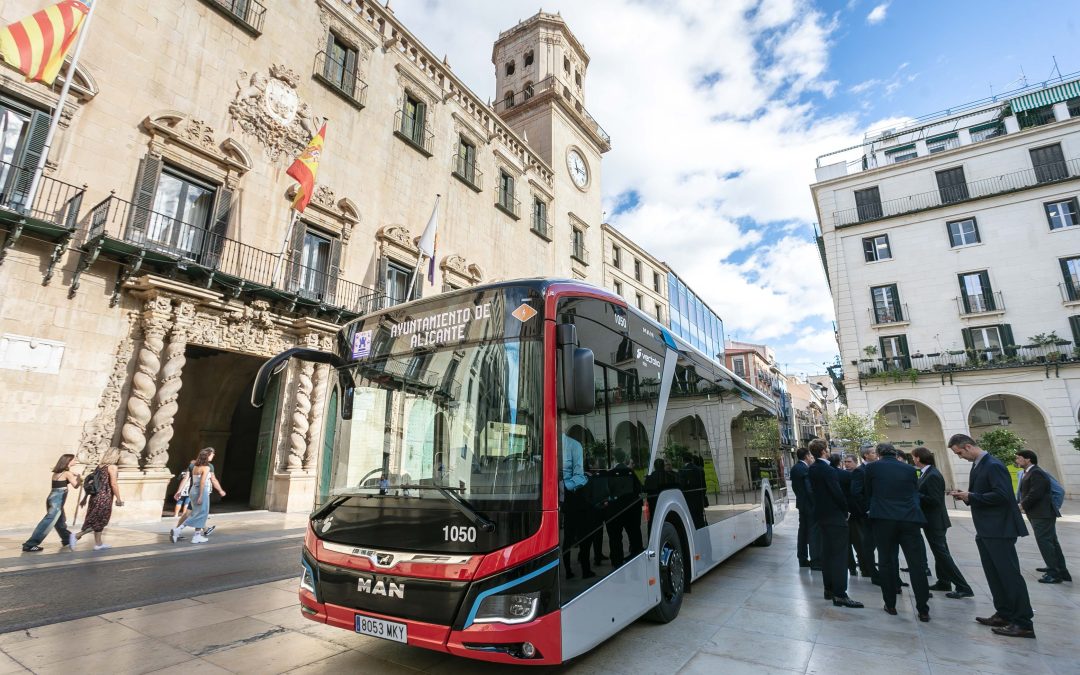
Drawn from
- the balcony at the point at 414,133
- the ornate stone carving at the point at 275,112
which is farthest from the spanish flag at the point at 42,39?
the balcony at the point at 414,133

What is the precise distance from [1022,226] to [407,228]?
30.4m

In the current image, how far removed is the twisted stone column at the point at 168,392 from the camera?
11297 mm

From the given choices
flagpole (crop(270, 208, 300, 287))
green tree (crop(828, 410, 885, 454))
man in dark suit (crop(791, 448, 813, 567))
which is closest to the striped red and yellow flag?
flagpole (crop(270, 208, 300, 287))

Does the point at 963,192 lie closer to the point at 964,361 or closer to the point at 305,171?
the point at 964,361

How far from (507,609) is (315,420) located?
43.2 feet

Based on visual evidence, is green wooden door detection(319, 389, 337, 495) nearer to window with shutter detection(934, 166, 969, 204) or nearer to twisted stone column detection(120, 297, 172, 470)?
twisted stone column detection(120, 297, 172, 470)

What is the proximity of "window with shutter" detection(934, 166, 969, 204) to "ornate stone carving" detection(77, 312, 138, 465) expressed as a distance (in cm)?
3619

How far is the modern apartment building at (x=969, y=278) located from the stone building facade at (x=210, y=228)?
2178 centimetres

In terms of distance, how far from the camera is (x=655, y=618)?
15.7ft

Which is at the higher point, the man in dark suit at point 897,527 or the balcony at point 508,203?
the balcony at point 508,203

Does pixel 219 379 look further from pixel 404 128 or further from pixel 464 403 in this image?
pixel 464 403

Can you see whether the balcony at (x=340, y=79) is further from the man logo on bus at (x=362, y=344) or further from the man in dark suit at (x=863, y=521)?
the man in dark suit at (x=863, y=521)

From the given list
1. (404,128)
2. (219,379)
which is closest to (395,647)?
(219,379)

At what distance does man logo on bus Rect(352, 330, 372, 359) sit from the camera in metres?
4.47
